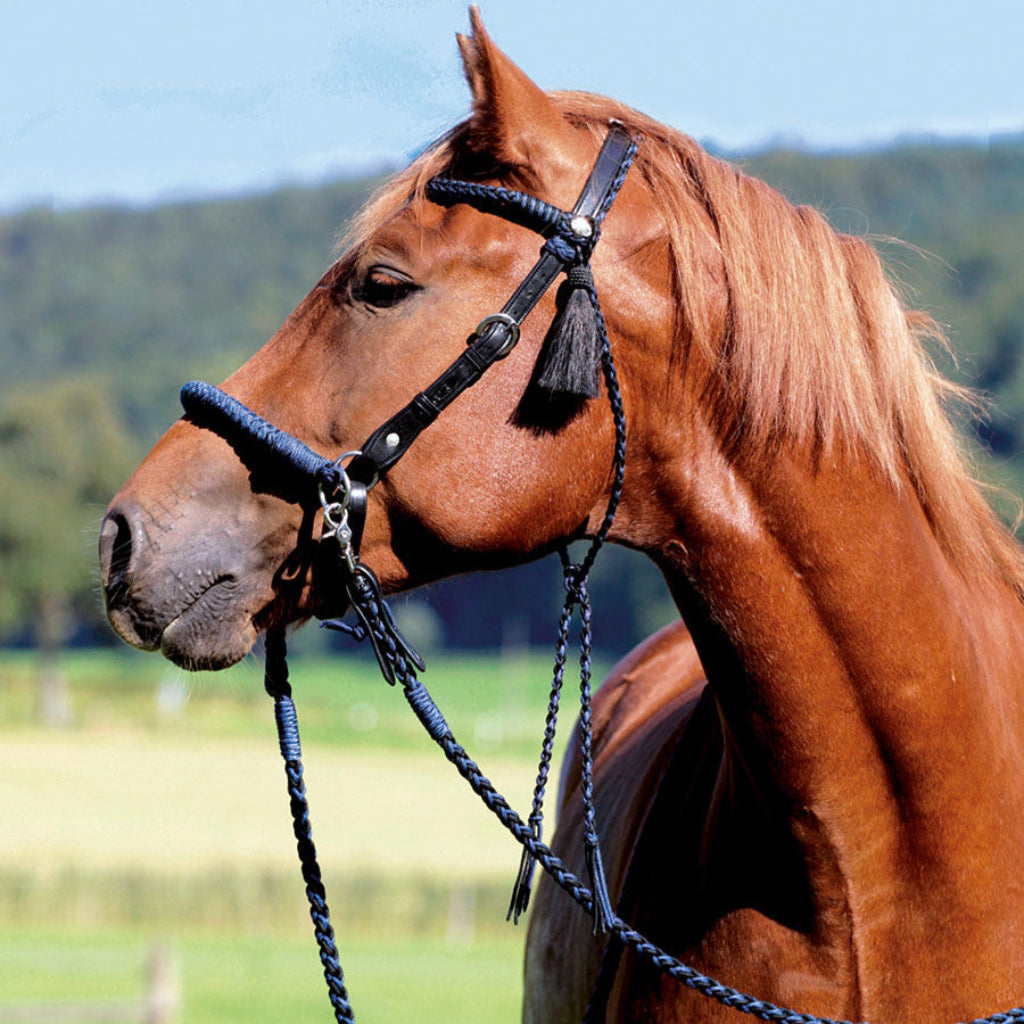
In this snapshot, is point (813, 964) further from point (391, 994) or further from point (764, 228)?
point (391, 994)

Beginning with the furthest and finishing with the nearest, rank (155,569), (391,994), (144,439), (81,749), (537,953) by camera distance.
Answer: (144,439) < (81,749) < (391,994) < (537,953) < (155,569)

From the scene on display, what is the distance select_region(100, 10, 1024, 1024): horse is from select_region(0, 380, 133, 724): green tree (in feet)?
156

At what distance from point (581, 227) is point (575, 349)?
0.78ft

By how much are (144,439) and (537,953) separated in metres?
56.7

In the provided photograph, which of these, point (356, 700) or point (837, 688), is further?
point (356, 700)

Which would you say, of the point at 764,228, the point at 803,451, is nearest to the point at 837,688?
the point at 803,451

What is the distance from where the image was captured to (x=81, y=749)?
4041 centimetres

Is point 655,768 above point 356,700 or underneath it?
above

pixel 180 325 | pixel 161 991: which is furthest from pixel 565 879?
pixel 180 325

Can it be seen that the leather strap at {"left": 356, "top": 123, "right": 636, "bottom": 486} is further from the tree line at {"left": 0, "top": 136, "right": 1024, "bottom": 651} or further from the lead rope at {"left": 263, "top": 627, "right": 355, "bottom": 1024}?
the tree line at {"left": 0, "top": 136, "right": 1024, "bottom": 651}

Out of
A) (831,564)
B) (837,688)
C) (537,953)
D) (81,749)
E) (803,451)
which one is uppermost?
(803,451)

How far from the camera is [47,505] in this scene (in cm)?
5022

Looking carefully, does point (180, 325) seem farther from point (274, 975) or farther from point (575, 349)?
point (575, 349)

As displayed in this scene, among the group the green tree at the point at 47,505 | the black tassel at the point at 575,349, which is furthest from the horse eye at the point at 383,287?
the green tree at the point at 47,505
